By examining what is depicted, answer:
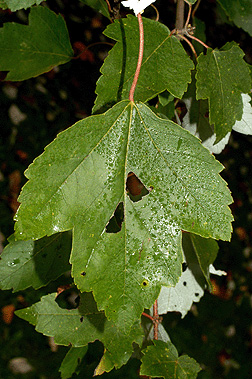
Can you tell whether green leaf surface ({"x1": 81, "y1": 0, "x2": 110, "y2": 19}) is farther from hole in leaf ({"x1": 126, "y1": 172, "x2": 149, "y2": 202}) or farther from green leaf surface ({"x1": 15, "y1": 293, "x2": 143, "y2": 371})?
green leaf surface ({"x1": 15, "y1": 293, "x2": 143, "y2": 371})

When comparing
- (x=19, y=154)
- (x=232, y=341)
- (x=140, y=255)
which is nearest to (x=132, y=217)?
(x=140, y=255)

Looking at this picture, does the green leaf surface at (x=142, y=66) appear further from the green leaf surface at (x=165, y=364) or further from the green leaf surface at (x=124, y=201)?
the green leaf surface at (x=165, y=364)

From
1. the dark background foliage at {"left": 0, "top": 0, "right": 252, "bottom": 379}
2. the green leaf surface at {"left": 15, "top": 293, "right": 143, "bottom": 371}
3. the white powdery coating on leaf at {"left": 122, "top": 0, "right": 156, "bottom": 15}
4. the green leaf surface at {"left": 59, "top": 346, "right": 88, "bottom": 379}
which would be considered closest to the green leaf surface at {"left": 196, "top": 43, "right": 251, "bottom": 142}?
the white powdery coating on leaf at {"left": 122, "top": 0, "right": 156, "bottom": 15}

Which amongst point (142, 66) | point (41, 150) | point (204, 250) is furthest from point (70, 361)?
point (41, 150)

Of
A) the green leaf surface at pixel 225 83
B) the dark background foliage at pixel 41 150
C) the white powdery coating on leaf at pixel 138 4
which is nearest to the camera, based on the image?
the white powdery coating on leaf at pixel 138 4

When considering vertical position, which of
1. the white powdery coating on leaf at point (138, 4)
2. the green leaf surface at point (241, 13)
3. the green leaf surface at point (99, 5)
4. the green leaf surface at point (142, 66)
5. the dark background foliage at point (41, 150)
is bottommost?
the dark background foliage at point (41, 150)

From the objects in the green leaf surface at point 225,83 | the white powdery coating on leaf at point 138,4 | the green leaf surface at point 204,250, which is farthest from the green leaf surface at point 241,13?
the green leaf surface at point 204,250
